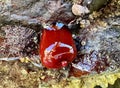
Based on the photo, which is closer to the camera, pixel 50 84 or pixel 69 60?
pixel 69 60

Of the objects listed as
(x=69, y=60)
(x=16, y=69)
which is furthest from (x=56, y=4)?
(x=16, y=69)

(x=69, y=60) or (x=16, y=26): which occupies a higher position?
(x=16, y=26)

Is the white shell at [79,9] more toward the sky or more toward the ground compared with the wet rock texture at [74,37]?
more toward the sky

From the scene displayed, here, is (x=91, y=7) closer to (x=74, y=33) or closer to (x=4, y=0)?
(x=74, y=33)

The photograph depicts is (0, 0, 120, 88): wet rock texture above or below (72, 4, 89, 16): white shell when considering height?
below
